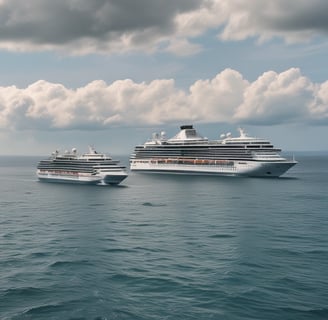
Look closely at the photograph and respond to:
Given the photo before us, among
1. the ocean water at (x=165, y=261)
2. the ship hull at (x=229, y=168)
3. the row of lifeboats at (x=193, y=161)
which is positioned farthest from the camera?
the row of lifeboats at (x=193, y=161)

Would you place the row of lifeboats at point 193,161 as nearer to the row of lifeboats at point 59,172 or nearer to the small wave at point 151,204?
the row of lifeboats at point 59,172

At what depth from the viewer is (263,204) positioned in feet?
266

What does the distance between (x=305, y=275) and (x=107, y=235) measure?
2646cm

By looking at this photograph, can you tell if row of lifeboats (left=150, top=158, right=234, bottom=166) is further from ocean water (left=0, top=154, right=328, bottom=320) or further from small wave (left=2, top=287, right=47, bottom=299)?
small wave (left=2, top=287, right=47, bottom=299)

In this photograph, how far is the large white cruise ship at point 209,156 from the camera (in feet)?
476

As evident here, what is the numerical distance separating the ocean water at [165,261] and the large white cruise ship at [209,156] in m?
65.2

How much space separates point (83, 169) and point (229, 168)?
5672 cm

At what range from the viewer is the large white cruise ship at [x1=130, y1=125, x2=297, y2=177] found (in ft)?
476

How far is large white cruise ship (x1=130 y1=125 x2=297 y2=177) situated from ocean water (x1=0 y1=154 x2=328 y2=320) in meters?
65.2

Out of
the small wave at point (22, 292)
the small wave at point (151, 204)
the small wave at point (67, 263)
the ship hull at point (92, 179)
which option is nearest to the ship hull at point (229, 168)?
the ship hull at point (92, 179)

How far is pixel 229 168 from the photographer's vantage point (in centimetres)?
15262

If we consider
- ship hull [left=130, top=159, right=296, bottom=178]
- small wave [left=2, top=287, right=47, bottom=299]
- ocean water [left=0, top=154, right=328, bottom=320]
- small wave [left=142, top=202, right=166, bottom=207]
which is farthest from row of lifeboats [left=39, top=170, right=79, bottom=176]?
Answer: small wave [left=2, top=287, right=47, bottom=299]

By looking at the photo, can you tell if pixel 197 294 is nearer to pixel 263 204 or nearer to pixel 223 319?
pixel 223 319

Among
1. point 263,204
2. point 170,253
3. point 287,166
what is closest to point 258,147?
point 287,166
